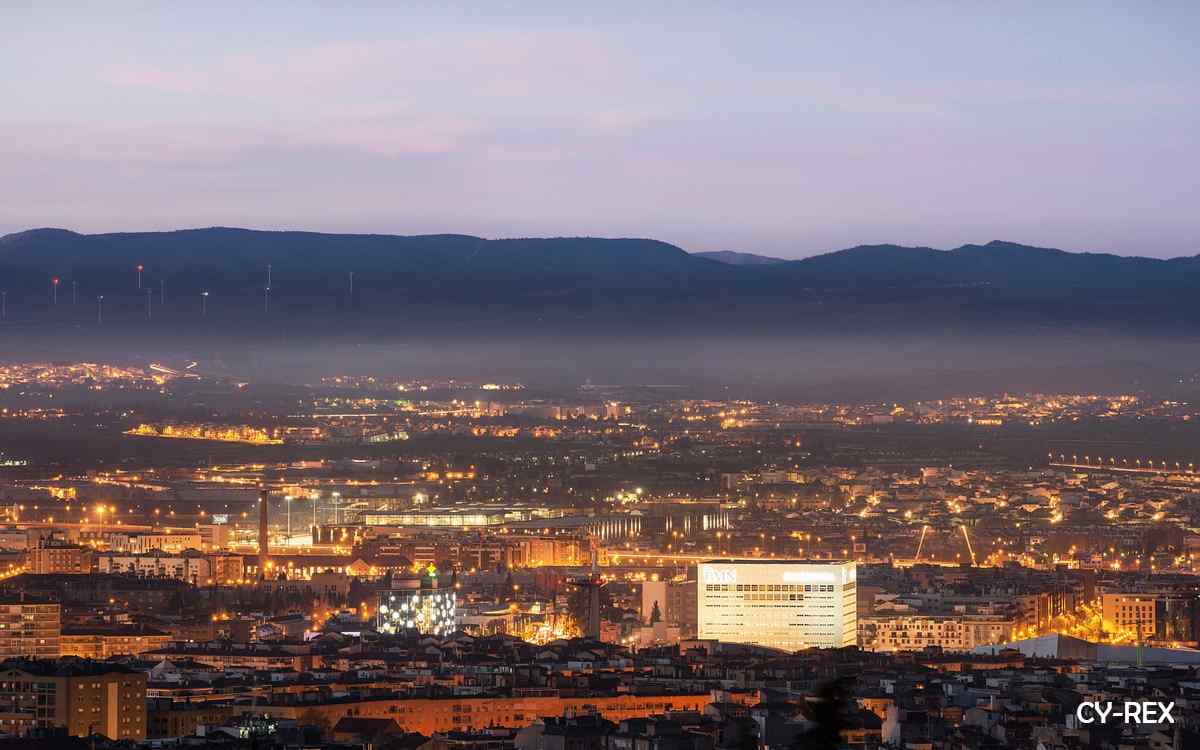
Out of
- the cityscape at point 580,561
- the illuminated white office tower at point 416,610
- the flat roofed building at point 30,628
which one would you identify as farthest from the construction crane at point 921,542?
the flat roofed building at point 30,628

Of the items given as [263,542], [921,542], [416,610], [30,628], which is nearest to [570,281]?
[921,542]

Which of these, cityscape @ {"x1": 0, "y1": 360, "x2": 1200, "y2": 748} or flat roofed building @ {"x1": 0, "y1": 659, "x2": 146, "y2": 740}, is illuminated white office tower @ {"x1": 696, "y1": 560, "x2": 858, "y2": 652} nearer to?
cityscape @ {"x1": 0, "y1": 360, "x2": 1200, "y2": 748}

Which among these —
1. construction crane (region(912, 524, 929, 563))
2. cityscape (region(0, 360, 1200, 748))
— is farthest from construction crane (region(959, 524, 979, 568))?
construction crane (region(912, 524, 929, 563))

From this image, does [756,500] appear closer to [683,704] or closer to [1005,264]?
[683,704]

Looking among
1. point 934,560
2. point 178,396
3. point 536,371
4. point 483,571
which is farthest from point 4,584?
point 536,371

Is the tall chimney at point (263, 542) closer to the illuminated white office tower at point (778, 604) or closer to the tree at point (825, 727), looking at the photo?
the illuminated white office tower at point (778, 604)

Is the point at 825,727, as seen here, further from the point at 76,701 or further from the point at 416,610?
the point at 416,610
